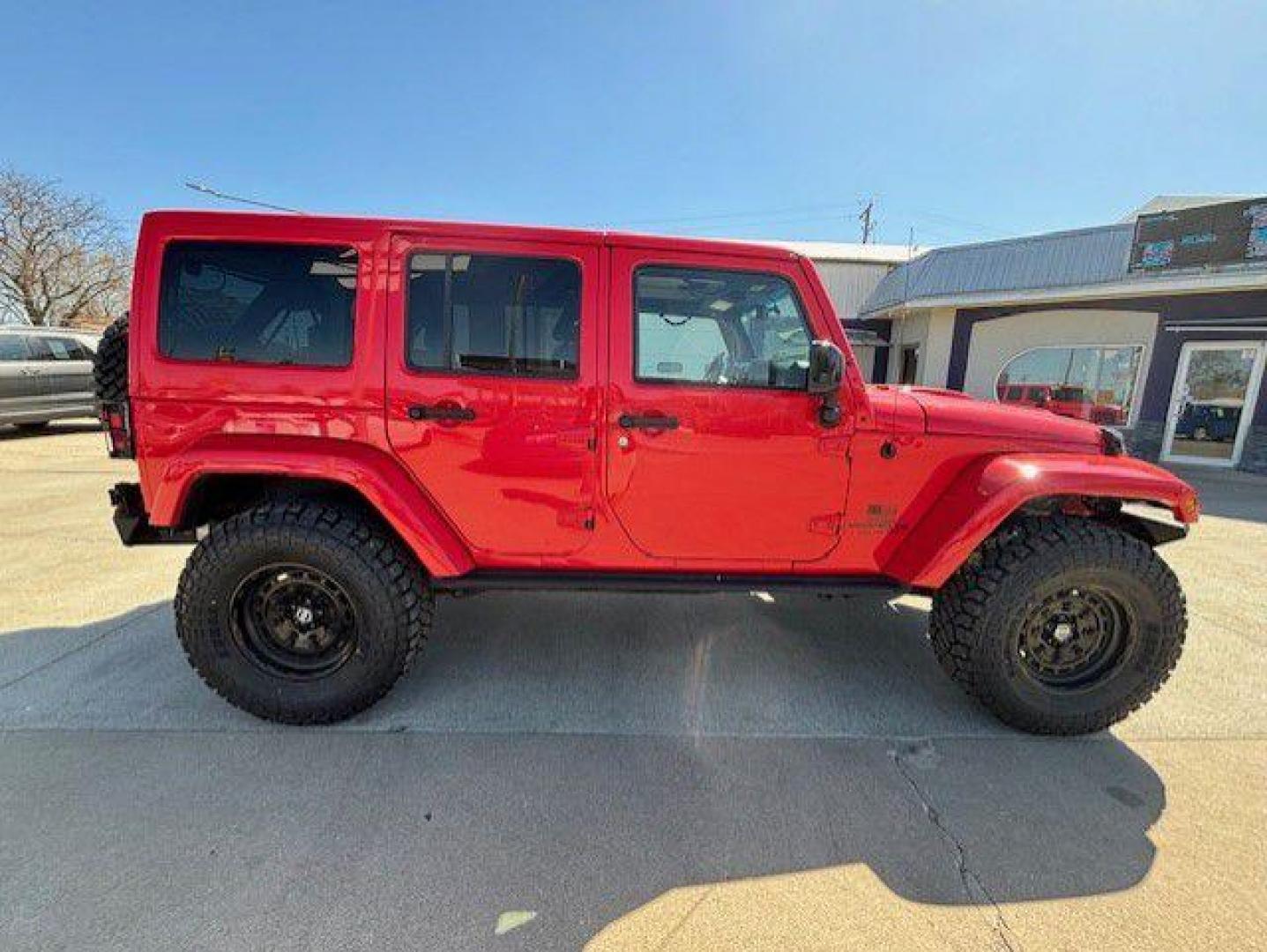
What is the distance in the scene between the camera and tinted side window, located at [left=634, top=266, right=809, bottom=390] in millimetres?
2518

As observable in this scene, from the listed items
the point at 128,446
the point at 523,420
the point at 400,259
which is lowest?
the point at 128,446

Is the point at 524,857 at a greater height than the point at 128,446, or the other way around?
the point at 128,446

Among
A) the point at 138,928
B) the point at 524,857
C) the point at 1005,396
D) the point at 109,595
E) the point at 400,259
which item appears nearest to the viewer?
the point at 138,928

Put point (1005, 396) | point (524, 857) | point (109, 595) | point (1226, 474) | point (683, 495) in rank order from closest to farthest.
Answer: point (524, 857) < point (683, 495) < point (109, 595) < point (1226, 474) < point (1005, 396)

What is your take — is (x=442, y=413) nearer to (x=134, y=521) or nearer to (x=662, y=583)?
(x=662, y=583)

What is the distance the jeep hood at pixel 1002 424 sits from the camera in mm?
2617

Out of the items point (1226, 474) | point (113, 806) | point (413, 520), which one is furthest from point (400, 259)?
point (1226, 474)

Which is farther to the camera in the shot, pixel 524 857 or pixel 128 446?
pixel 128 446

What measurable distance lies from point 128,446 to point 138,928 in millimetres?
1836

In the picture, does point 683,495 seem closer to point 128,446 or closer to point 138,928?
point 138,928

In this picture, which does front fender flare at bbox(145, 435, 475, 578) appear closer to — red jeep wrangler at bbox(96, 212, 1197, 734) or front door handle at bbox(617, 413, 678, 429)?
red jeep wrangler at bbox(96, 212, 1197, 734)

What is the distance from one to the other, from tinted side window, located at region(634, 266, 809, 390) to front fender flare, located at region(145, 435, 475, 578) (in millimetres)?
1102

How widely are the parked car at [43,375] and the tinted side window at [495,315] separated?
379 inches

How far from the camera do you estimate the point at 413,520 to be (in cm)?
247
